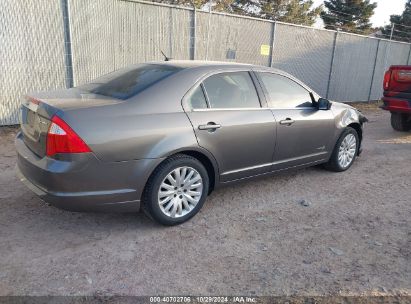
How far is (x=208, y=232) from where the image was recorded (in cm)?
351

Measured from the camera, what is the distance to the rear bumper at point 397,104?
24.3ft

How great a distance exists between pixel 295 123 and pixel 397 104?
4358 mm

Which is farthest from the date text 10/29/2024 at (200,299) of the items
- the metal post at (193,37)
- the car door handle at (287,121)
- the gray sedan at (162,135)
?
the metal post at (193,37)

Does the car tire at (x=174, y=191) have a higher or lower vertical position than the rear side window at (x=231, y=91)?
lower

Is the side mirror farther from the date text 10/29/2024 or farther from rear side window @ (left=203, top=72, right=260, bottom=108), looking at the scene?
the date text 10/29/2024

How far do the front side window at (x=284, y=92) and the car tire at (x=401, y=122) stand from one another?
16.0ft

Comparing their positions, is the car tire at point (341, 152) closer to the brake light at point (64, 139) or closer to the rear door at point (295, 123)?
the rear door at point (295, 123)

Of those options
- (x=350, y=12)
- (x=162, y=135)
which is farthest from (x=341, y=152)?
(x=350, y=12)

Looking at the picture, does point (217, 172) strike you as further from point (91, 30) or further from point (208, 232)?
point (91, 30)

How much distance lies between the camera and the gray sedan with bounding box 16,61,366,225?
118 inches

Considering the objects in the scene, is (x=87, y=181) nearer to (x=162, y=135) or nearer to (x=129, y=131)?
(x=129, y=131)

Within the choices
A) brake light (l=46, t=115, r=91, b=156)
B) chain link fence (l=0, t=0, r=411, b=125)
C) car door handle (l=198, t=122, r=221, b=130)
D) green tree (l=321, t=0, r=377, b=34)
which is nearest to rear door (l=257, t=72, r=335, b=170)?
car door handle (l=198, t=122, r=221, b=130)

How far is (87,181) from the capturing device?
9.89ft

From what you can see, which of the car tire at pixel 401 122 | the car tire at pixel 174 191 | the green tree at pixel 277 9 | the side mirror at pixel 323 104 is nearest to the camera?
the car tire at pixel 174 191
